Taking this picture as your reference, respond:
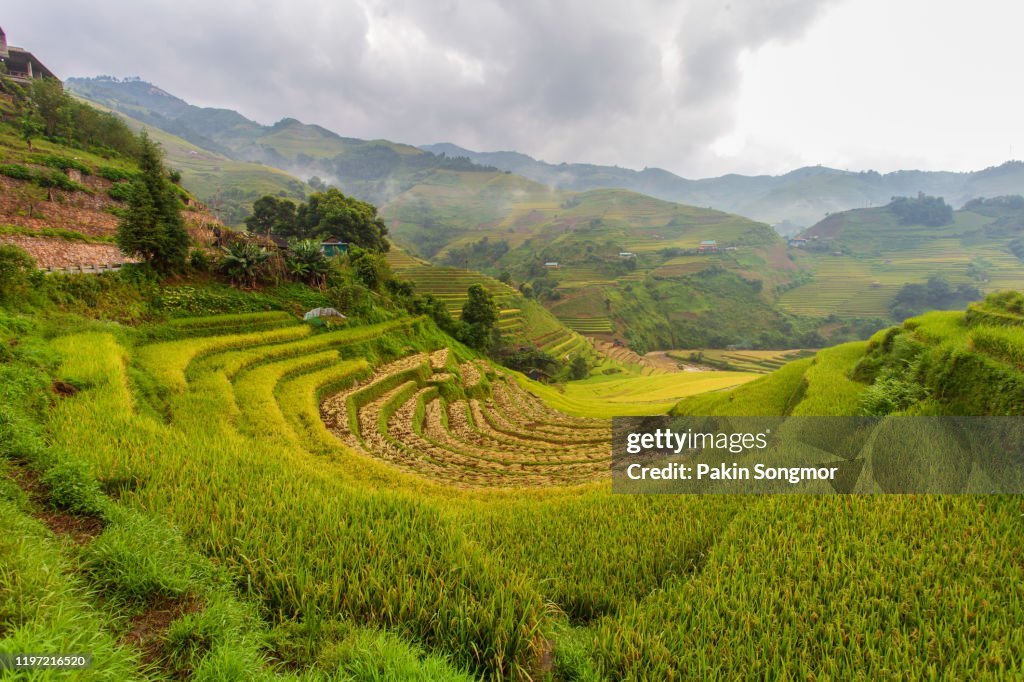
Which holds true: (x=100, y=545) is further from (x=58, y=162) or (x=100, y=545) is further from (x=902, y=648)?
(x=58, y=162)

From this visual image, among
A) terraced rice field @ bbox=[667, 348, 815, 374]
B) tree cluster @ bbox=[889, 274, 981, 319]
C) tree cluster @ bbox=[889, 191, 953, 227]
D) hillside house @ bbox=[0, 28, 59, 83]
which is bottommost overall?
terraced rice field @ bbox=[667, 348, 815, 374]

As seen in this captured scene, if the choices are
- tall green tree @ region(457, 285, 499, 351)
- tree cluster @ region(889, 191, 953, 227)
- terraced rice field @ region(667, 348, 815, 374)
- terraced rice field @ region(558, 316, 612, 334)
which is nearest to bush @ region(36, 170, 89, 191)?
tall green tree @ region(457, 285, 499, 351)

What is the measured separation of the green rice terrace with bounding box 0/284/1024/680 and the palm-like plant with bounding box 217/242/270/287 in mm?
11996

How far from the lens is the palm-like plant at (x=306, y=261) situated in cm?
2214

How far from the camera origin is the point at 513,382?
2927 centimetres

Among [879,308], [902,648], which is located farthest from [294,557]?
[879,308]

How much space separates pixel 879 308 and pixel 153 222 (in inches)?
6261

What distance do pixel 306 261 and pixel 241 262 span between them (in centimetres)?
408

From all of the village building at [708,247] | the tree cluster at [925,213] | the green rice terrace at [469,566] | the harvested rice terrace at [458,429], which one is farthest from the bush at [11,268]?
the tree cluster at [925,213]

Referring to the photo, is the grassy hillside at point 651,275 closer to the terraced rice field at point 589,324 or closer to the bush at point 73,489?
the terraced rice field at point 589,324

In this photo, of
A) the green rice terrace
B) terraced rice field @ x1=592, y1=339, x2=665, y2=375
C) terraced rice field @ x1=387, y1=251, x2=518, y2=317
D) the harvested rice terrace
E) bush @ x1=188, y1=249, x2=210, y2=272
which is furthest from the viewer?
terraced rice field @ x1=592, y1=339, x2=665, y2=375

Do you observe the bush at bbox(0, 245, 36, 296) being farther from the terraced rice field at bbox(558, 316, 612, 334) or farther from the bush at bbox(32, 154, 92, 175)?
the terraced rice field at bbox(558, 316, 612, 334)

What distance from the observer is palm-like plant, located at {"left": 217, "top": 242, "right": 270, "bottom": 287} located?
60.5ft

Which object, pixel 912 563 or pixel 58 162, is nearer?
pixel 912 563
